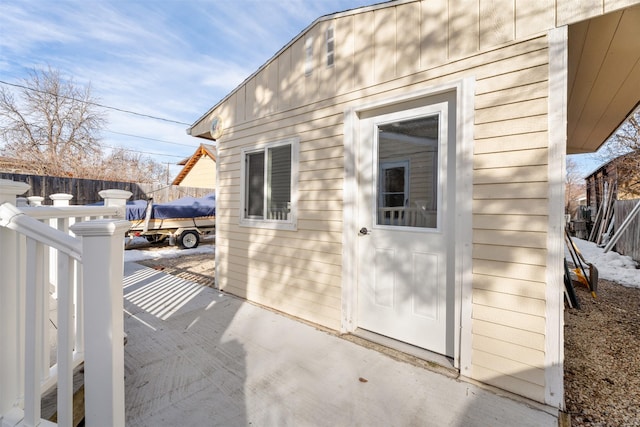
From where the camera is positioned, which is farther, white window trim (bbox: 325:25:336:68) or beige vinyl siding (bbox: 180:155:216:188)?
beige vinyl siding (bbox: 180:155:216:188)

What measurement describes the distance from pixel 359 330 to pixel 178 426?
64.8 inches

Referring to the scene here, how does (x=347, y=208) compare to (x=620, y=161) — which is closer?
(x=347, y=208)

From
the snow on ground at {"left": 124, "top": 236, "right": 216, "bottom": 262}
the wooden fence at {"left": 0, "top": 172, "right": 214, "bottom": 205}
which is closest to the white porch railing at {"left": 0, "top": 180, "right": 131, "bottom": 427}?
the snow on ground at {"left": 124, "top": 236, "right": 216, "bottom": 262}

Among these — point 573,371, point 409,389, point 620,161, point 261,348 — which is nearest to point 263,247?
point 261,348

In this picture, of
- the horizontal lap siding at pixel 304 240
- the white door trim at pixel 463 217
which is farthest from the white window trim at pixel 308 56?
the white door trim at pixel 463 217

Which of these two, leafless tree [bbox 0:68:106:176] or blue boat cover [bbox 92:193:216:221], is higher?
leafless tree [bbox 0:68:106:176]

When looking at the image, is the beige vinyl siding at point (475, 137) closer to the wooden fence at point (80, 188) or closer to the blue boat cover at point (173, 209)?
the blue boat cover at point (173, 209)

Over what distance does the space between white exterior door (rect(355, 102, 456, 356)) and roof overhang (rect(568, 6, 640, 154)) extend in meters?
0.83

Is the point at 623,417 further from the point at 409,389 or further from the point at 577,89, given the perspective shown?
the point at 577,89

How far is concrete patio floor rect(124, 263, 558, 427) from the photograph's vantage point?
171 centimetres

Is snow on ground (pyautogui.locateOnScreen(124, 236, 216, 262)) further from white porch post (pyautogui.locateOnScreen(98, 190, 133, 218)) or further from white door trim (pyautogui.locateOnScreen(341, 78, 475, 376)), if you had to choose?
white door trim (pyautogui.locateOnScreen(341, 78, 475, 376))

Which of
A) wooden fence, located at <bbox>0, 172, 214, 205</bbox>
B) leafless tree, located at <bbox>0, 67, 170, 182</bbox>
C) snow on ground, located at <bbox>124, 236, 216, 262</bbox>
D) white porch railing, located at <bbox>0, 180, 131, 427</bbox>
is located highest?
leafless tree, located at <bbox>0, 67, 170, 182</bbox>

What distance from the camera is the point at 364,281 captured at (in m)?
2.78

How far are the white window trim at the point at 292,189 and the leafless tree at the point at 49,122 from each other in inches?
522
